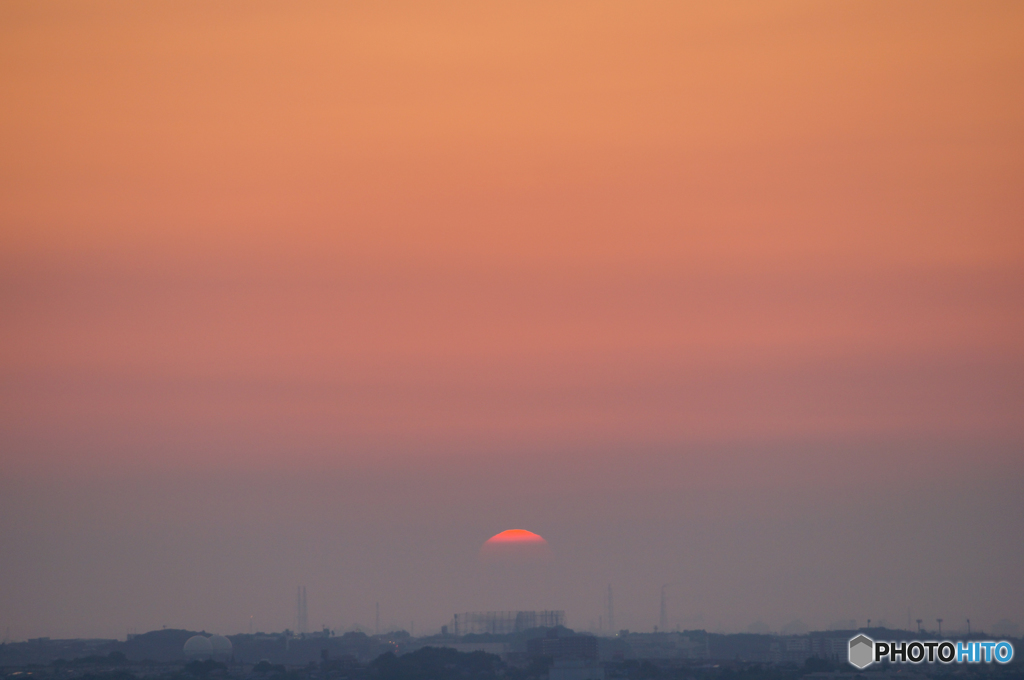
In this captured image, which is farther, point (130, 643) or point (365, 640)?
point (365, 640)

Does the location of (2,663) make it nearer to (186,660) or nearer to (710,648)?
(186,660)

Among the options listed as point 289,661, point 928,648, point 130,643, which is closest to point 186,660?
point 289,661
